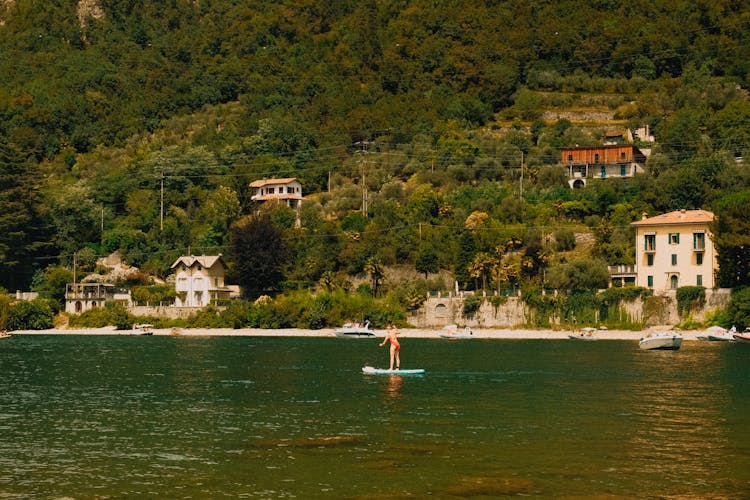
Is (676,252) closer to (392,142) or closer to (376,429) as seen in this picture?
(392,142)

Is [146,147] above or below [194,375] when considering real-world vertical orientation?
above

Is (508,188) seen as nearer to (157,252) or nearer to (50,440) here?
(157,252)

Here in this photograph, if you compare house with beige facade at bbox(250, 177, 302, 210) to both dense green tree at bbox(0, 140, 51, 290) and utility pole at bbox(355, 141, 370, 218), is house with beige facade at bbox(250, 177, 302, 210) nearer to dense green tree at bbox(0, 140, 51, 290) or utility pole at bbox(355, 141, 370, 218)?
utility pole at bbox(355, 141, 370, 218)

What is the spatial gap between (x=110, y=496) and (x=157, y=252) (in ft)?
319

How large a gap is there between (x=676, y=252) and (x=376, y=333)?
85.6ft

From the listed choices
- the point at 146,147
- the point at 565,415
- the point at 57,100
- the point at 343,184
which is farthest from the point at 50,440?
the point at 57,100

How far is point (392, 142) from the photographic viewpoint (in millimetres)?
141375

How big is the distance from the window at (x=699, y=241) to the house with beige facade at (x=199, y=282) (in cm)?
4443

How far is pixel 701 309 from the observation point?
8731cm

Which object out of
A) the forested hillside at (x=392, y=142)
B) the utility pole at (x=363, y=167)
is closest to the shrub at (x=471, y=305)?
the forested hillside at (x=392, y=142)

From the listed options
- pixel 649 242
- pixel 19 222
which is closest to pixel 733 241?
pixel 649 242

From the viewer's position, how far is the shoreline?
86812 mm

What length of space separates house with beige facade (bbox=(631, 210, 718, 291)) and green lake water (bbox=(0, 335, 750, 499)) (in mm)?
29347

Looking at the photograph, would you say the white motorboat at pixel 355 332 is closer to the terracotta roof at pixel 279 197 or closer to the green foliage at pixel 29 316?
the green foliage at pixel 29 316
